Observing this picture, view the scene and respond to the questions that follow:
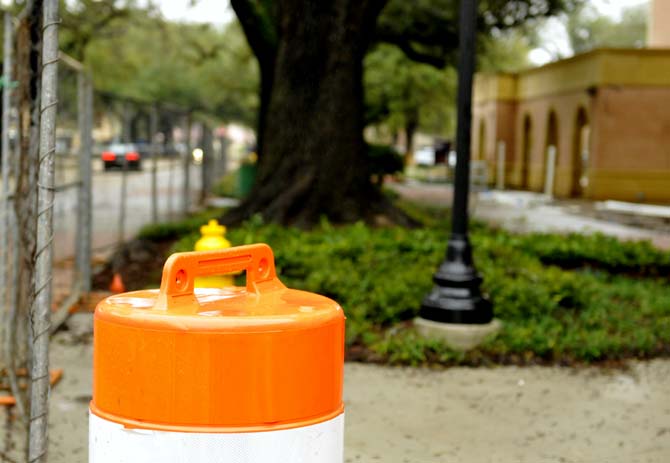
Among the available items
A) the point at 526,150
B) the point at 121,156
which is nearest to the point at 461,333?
the point at 121,156

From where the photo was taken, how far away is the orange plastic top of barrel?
2.45 m

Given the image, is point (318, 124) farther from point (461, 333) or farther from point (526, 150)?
point (526, 150)

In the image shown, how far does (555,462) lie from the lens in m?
5.36

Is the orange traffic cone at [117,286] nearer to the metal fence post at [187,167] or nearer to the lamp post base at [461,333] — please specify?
the lamp post base at [461,333]

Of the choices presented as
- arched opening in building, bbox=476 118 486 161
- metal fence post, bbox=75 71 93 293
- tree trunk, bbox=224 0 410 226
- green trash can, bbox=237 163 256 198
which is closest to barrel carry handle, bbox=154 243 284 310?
metal fence post, bbox=75 71 93 293

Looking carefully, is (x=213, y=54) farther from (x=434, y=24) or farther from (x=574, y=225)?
(x=574, y=225)

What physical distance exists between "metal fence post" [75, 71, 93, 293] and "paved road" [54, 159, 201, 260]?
0.54 feet

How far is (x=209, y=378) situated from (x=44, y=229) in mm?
905

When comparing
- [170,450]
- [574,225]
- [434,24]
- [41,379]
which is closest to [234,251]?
[170,450]

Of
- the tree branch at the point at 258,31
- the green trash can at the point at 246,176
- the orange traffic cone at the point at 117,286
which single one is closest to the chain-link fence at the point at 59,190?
the orange traffic cone at the point at 117,286

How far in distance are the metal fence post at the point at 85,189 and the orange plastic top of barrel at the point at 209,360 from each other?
6680mm

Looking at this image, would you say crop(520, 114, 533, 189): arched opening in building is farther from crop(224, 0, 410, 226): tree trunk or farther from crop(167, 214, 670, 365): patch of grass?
crop(167, 214, 670, 365): patch of grass

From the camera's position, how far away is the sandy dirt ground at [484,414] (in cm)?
548

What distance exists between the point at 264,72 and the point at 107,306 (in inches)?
638
